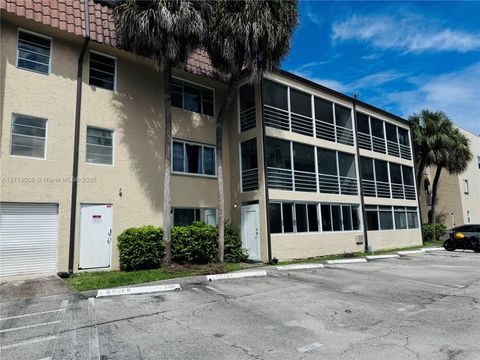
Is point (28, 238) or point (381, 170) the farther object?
point (381, 170)

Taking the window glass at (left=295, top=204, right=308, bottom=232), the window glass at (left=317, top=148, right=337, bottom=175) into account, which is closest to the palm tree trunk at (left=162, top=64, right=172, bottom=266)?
the window glass at (left=295, top=204, right=308, bottom=232)

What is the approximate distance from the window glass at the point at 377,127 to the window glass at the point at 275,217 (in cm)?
1105

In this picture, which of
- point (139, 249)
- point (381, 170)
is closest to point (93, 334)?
point (139, 249)

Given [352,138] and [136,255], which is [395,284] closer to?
[136,255]

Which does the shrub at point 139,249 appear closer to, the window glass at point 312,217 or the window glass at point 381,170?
the window glass at point 312,217

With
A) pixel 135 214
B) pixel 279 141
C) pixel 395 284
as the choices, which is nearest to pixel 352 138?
pixel 279 141

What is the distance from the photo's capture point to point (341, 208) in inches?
760

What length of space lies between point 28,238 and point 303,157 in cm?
1232

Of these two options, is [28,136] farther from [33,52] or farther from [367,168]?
[367,168]

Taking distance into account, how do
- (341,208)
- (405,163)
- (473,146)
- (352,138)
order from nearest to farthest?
1. (341,208)
2. (352,138)
3. (405,163)
4. (473,146)

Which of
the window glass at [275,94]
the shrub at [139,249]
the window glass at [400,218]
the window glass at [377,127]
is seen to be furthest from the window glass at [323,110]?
the shrub at [139,249]

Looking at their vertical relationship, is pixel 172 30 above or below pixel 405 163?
above

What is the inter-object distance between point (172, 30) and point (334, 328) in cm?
1046

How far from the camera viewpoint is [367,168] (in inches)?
869
